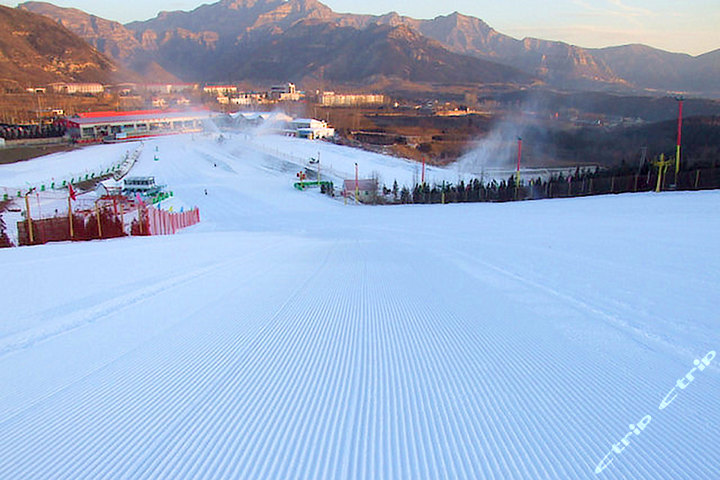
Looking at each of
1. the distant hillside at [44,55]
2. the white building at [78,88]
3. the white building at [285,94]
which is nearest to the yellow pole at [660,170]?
the white building at [285,94]

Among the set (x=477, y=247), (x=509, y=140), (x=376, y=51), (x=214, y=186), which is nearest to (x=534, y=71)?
(x=376, y=51)

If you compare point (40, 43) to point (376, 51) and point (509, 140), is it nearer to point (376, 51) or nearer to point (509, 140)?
point (376, 51)

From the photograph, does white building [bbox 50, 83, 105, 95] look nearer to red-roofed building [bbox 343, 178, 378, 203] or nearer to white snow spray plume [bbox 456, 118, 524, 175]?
white snow spray plume [bbox 456, 118, 524, 175]

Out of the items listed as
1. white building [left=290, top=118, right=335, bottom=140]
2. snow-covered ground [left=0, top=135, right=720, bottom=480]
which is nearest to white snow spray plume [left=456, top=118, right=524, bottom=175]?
white building [left=290, top=118, right=335, bottom=140]

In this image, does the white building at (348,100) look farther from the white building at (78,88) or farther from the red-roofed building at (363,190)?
the red-roofed building at (363,190)

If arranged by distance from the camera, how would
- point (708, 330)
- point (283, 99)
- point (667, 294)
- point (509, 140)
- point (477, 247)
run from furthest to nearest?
1. point (283, 99)
2. point (509, 140)
3. point (477, 247)
4. point (667, 294)
5. point (708, 330)

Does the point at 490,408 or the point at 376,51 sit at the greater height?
the point at 376,51
